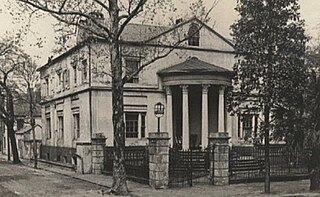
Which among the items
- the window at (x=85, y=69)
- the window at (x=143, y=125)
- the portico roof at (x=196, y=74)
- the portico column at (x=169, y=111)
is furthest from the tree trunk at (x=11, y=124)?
the portico roof at (x=196, y=74)

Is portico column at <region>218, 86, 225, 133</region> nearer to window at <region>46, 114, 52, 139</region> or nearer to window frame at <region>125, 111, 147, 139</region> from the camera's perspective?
window frame at <region>125, 111, 147, 139</region>

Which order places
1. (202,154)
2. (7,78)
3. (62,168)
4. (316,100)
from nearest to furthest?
(316,100) → (202,154) → (62,168) → (7,78)

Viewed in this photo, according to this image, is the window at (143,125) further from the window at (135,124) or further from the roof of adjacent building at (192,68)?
the roof of adjacent building at (192,68)

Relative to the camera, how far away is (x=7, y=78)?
95.7ft

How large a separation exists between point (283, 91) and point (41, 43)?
658 cm

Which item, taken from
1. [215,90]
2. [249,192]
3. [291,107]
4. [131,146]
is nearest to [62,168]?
[131,146]

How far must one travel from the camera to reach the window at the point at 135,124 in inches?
939

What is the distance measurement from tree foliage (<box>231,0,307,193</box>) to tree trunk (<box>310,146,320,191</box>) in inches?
48.1

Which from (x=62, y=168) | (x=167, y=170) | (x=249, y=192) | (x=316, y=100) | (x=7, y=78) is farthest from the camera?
(x=7, y=78)

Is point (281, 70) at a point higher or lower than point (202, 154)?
higher

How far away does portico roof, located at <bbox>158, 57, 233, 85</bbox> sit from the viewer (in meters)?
22.5

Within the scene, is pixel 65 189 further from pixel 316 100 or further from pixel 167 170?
pixel 316 100

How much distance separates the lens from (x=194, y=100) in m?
24.9

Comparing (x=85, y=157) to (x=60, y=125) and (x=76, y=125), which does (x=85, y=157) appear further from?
(x=60, y=125)
